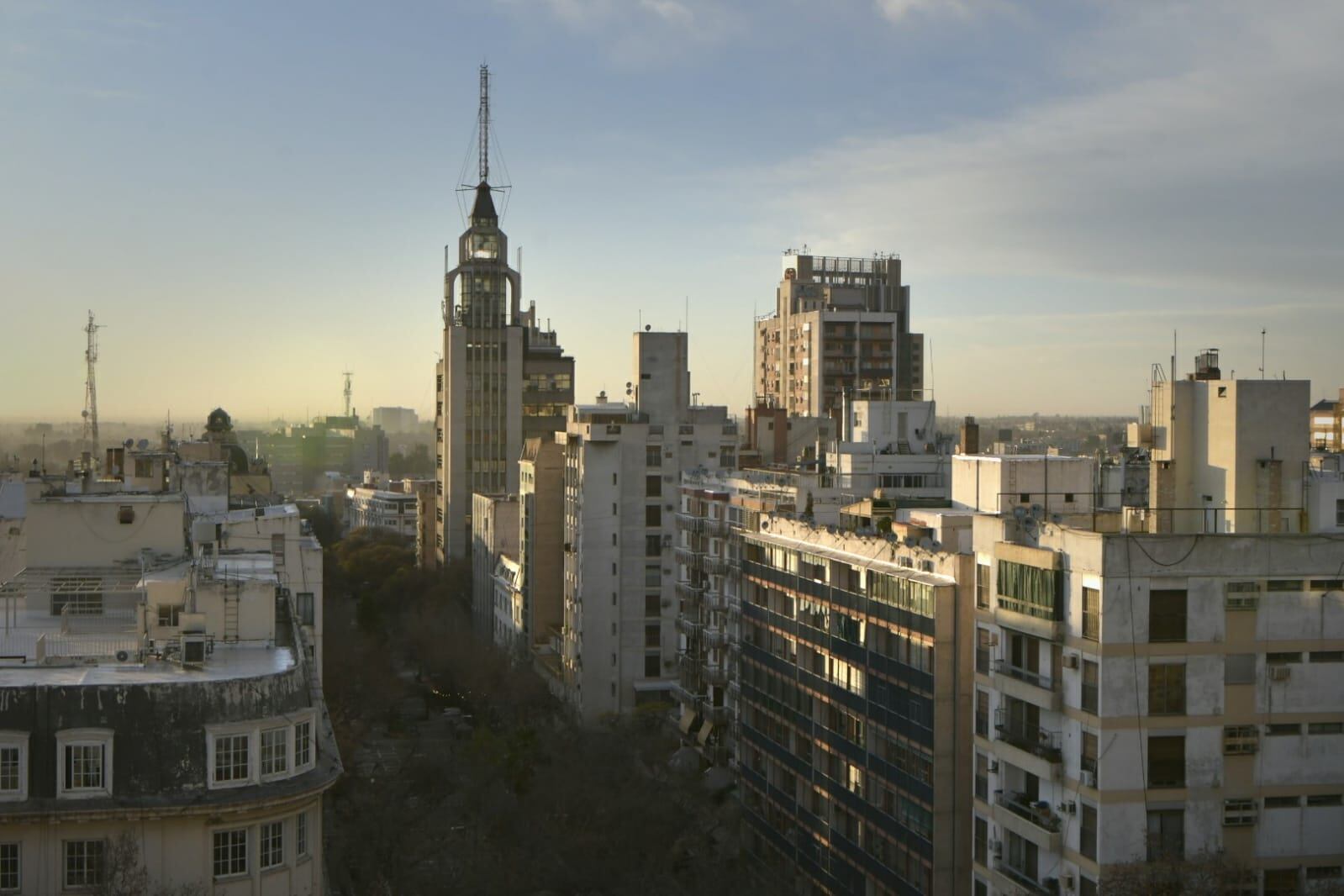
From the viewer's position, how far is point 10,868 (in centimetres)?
2639

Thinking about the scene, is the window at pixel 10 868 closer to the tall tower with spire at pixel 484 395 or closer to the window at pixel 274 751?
the window at pixel 274 751

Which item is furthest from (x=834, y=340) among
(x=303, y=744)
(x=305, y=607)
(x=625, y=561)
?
(x=303, y=744)

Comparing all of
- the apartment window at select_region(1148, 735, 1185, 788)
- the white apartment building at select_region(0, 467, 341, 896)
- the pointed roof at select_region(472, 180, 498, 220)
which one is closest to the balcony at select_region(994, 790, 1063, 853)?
the apartment window at select_region(1148, 735, 1185, 788)

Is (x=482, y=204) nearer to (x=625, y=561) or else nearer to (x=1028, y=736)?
(x=625, y=561)

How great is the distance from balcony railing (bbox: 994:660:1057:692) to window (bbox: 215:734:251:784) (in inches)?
725

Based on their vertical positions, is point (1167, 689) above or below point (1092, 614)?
below

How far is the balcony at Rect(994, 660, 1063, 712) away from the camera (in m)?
34.6

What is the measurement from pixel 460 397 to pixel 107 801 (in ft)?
345

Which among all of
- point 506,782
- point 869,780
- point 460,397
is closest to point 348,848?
point 506,782

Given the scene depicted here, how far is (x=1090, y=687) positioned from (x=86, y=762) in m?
21.2

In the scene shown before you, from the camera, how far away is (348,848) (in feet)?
147

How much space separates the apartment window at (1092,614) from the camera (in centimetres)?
3316

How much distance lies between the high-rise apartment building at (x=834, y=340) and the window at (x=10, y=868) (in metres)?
101

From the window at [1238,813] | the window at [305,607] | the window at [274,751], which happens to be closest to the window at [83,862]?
the window at [274,751]
